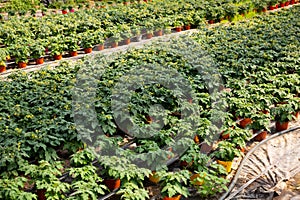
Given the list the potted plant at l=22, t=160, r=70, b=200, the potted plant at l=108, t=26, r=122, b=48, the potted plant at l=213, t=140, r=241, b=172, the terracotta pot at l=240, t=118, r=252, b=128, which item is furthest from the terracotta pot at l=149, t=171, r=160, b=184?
the potted plant at l=108, t=26, r=122, b=48

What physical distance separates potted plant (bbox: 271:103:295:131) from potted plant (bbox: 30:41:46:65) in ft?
23.1

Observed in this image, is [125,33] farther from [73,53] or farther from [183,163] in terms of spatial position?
[183,163]

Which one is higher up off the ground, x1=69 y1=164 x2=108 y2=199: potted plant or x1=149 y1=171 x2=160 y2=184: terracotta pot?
x1=69 y1=164 x2=108 y2=199: potted plant

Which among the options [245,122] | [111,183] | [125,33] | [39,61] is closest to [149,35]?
[125,33]

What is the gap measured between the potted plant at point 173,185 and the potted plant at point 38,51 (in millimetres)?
7319

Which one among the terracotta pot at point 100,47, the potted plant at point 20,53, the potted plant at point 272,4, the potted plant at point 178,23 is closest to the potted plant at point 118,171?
→ the potted plant at point 20,53

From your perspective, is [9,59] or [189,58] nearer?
[189,58]

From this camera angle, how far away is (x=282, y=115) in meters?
8.04

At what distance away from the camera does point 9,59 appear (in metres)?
12.4

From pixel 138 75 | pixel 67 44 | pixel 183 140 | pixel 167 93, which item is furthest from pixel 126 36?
pixel 183 140

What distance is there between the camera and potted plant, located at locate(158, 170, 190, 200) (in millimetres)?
5707

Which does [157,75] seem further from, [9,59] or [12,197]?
[9,59]

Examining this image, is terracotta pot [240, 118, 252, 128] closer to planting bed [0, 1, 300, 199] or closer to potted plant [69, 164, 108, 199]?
planting bed [0, 1, 300, 199]

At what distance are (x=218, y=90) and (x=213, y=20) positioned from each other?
30.8ft
